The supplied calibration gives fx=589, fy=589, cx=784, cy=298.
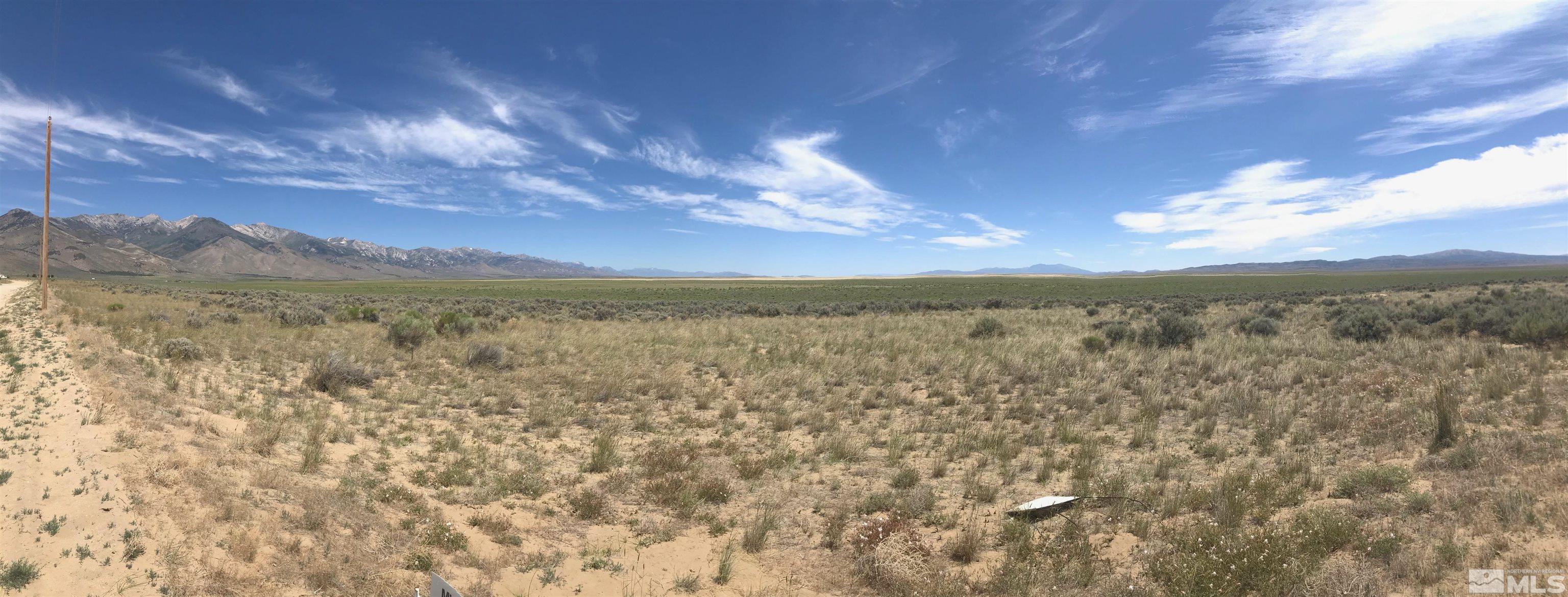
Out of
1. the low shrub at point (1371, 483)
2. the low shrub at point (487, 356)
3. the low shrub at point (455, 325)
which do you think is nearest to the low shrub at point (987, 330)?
the low shrub at point (1371, 483)

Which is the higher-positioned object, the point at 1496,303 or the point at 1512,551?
the point at 1496,303

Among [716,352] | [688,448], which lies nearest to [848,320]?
[716,352]

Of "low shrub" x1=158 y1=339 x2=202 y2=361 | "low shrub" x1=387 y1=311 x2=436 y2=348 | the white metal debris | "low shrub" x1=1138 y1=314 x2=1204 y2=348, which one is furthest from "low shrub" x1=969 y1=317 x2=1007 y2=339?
"low shrub" x1=158 y1=339 x2=202 y2=361

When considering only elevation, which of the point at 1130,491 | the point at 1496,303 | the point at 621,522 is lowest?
the point at 621,522

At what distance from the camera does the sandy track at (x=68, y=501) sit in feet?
13.3

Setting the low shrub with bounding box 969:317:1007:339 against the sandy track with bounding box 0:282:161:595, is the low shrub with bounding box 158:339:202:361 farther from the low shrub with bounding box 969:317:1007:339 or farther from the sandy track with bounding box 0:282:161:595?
the low shrub with bounding box 969:317:1007:339

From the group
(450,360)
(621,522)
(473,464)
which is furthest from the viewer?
(450,360)

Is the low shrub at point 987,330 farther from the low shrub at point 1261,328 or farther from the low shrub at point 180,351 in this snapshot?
the low shrub at point 180,351

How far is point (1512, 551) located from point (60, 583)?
9.88 metres

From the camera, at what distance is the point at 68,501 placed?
4801 mm

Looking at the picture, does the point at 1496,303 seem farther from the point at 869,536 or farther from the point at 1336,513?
the point at 869,536

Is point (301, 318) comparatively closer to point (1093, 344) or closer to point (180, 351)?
point (180, 351)

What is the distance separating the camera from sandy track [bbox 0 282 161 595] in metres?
4.04

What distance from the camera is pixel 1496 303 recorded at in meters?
17.6
